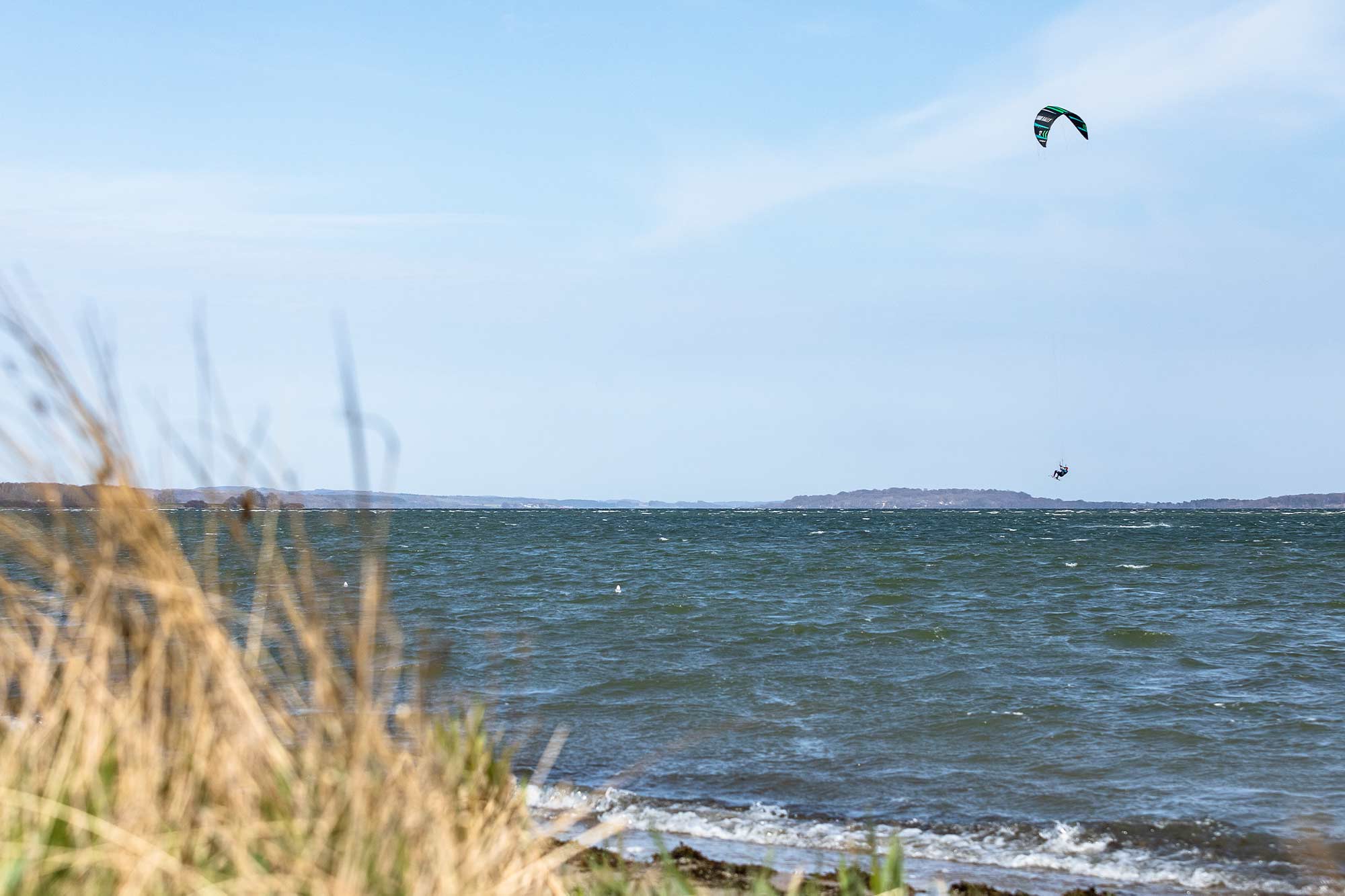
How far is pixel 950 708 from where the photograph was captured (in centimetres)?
1314

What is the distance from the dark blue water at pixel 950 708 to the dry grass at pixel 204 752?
43 cm

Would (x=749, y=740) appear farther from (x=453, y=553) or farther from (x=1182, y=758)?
(x=453, y=553)

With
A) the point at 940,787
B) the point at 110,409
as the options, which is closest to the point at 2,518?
the point at 110,409

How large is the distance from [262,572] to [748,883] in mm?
4516

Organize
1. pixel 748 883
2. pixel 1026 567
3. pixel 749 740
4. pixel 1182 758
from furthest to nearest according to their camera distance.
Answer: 1. pixel 1026 567
2. pixel 749 740
3. pixel 1182 758
4. pixel 748 883

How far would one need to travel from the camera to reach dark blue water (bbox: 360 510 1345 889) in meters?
8.55

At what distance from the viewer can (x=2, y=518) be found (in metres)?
2.78

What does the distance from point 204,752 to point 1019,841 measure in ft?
22.6

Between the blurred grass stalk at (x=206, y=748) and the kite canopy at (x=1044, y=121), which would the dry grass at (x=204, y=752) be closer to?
the blurred grass stalk at (x=206, y=748)

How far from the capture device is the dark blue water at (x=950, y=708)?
8.55 metres

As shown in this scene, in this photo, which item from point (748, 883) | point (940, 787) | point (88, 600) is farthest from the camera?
point (940, 787)

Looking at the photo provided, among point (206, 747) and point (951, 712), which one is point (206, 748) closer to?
point (206, 747)

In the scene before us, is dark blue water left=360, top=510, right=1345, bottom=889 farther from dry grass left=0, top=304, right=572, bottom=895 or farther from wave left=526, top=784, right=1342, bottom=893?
dry grass left=0, top=304, right=572, bottom=895

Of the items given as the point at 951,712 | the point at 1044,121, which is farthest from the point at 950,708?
the point at 1044,121
